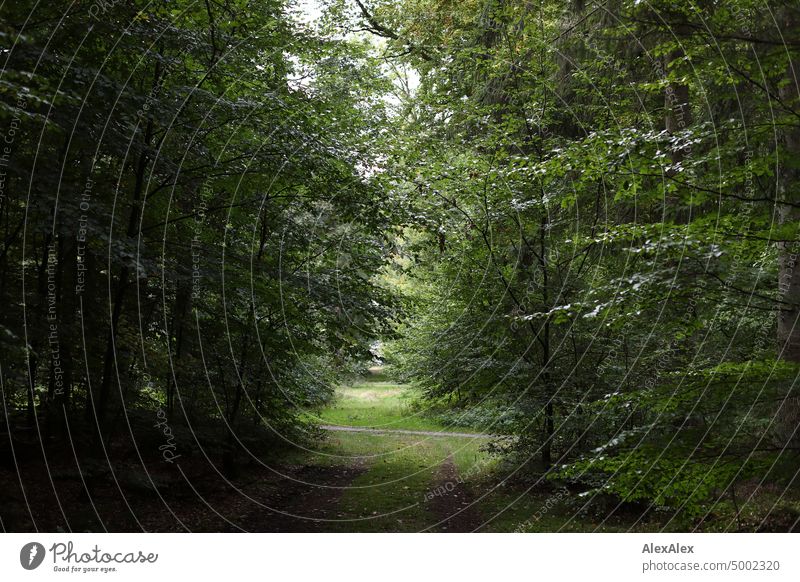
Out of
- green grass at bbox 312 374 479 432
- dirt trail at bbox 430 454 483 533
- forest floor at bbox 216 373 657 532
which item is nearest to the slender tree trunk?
forest floor at bbox 216 373 657 532

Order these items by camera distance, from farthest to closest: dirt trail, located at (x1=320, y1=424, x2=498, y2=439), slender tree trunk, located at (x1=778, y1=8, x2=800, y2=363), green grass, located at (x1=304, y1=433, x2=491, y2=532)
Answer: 1. dirt trail, located at (x1=320, y1=424, x2=498, y2=439)
2. green grass, located at (x1=304, y1=433, x2=491, y2=532)
3. slender tree trunk, located at (x1=778, y1=8, x2=800, y2=363)

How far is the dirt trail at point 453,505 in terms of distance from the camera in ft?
30.8

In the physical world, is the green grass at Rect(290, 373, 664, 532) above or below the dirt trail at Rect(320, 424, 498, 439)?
above

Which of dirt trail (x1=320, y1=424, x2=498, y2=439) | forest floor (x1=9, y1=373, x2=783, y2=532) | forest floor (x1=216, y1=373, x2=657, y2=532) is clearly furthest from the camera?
dirt trail (x1=320, y1=424, x2=498, y2=439)

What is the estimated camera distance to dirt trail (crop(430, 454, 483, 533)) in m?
9.40

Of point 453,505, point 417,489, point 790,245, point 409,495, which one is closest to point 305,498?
point 409,495

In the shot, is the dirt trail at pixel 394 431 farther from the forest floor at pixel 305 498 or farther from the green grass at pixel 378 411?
the forest floor at pixel 305 498

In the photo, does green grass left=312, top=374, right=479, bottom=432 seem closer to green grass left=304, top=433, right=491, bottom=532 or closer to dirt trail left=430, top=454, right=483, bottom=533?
green grass left=304, top=433, right=491, bottom=532

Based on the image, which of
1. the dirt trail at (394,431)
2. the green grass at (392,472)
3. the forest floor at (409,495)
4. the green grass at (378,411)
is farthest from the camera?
the green grass at (378,411)

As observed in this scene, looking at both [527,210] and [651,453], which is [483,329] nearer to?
[527,210]

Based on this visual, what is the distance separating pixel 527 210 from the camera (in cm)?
1130

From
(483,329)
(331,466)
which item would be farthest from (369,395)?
(483,329)

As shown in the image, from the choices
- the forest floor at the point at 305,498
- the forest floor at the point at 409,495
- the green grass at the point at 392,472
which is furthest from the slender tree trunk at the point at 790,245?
the green grass at the point at 392,472

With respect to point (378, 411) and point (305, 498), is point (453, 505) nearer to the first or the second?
point (305, 498)
